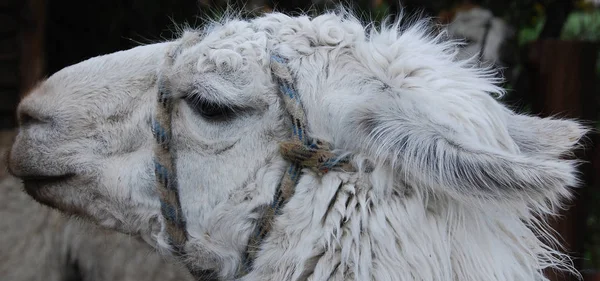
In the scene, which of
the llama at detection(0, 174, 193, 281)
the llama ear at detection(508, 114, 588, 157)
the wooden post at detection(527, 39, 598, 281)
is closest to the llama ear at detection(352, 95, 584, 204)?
the llama ear at detection(508, 114, 588, 157)

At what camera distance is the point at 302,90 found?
86.9 inches

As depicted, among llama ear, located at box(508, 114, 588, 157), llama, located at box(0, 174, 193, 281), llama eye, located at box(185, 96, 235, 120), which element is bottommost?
llama, located at box(0, 174, 193, 281)

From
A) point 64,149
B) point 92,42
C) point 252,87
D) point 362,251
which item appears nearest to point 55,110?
point 64,149

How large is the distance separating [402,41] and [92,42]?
337 centimetres

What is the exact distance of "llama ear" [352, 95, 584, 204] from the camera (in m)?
1.82

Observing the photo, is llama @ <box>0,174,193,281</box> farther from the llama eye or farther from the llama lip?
the llama eye

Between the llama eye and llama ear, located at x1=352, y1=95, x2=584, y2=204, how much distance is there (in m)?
0.42

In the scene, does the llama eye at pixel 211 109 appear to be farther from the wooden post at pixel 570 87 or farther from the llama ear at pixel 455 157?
the wooden post at pixel 570 87

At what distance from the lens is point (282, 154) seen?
86.4 inches

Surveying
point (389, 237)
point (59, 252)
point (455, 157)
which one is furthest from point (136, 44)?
point (455, 157)

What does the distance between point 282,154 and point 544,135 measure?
86 centimetres

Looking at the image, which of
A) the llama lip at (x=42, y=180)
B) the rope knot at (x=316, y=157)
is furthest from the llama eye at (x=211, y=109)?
the llama lip at (x=42, y=180)

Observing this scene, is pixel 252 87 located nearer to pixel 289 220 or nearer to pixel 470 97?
pixel 289 220

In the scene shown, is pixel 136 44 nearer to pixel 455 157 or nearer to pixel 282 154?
pixel 282 154
